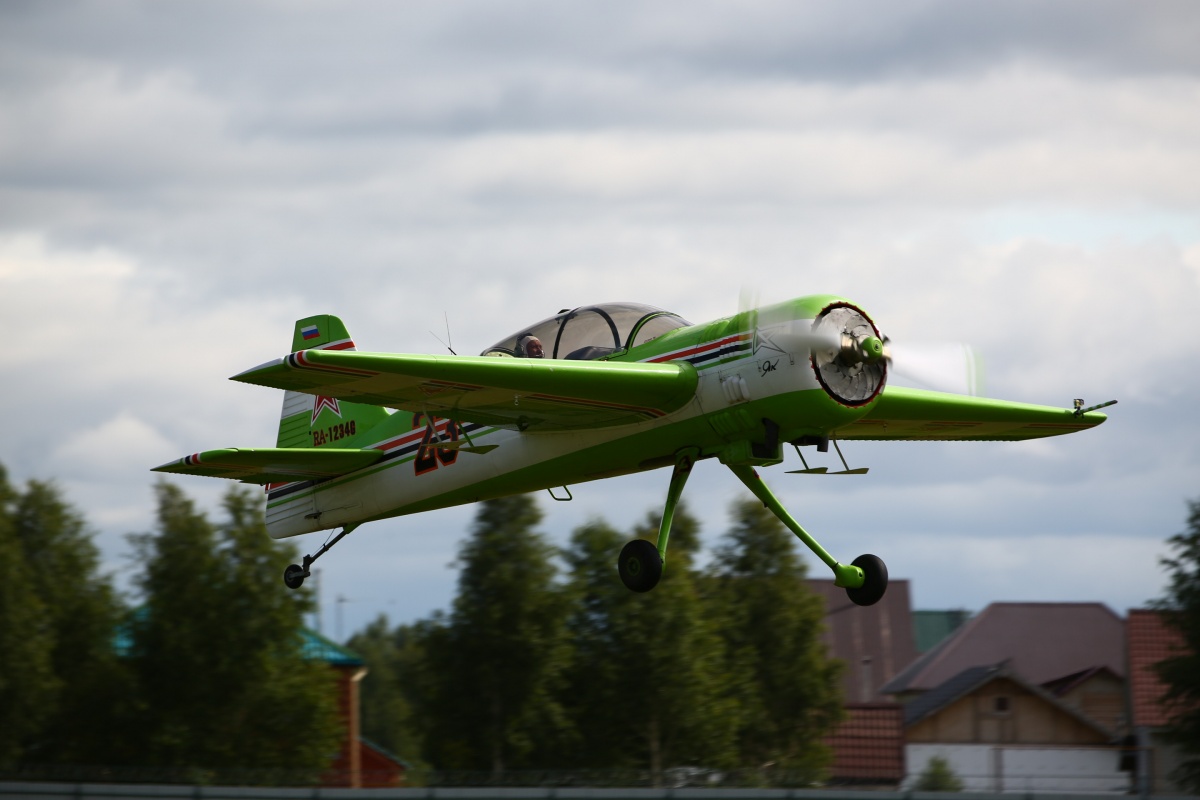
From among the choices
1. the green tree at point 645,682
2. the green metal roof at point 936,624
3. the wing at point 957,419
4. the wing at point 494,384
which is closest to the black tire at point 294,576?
the wing at point 494,384

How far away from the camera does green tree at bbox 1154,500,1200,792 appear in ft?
149

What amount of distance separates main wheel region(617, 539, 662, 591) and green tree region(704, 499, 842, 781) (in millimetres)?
45141

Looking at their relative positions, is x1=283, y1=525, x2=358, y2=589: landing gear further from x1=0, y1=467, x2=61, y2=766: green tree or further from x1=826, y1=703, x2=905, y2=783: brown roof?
x1=826, y1=703, x2=905, y2=783: brown roof

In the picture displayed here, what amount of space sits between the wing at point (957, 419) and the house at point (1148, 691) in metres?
33.8

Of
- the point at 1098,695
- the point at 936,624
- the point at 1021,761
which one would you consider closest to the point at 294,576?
the point at 1021,761

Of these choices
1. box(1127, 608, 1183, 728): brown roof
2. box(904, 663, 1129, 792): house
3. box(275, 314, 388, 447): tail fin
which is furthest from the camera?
box(904, 663, 1129, 792): house

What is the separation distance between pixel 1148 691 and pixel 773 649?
1586cm

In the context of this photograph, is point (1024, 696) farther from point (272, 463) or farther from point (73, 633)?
point (272, 463)

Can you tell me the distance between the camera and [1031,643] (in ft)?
220

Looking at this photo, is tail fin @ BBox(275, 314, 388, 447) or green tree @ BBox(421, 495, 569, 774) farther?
green tree @ BBox(421, 495, 569, 774)

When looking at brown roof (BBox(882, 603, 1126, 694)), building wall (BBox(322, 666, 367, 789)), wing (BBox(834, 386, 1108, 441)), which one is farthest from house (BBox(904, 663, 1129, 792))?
wing (BBox(834, 386, 1108, 441))

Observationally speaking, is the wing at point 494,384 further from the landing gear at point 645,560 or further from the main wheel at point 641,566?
the main wheel at point 641,566

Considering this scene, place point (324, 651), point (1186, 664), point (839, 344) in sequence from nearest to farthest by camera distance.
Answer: point (839, 344) → point (1186, 664) → point (324, 651)

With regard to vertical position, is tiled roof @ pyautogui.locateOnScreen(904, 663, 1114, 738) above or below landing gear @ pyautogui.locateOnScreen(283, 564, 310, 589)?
below
